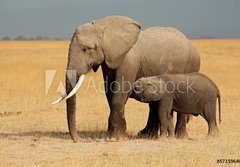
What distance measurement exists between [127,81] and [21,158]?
125 inches

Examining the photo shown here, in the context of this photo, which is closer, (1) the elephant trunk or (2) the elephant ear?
(1) the elephant trunk

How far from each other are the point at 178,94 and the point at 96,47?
6.35ft

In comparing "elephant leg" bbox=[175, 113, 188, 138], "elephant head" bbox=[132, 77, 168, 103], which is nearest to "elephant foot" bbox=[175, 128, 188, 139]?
"elephant leg" bbox=[175, 113, 188, 138]

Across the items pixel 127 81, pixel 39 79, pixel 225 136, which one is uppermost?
pixel 127 81

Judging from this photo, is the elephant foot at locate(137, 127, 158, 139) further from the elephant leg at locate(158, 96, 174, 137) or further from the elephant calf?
the elephant leg at locate(158, 96, 174, 137)

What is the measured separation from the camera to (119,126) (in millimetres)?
12555

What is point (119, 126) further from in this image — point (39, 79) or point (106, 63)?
point (39, 79)

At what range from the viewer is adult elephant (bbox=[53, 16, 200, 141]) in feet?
38.7

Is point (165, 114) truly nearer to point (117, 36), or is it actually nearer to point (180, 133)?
point (180, 133)

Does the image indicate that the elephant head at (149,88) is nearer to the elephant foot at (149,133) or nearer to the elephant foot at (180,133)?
the elephant foot at (149,133)

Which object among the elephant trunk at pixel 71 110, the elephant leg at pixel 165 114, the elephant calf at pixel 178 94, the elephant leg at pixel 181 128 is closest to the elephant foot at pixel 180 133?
the elephant leg at pixel 181 128

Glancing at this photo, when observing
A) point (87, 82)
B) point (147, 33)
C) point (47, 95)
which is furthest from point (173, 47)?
point (87, 82)

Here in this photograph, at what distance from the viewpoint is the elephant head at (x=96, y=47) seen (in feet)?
38.1

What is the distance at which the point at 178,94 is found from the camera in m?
12.4
